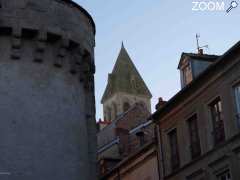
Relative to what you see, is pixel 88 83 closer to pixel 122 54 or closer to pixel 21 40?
pixel 21 40

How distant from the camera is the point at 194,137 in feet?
70.1

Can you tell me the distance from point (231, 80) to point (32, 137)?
7.27 meters

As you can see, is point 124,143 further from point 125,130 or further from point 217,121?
point 217,121

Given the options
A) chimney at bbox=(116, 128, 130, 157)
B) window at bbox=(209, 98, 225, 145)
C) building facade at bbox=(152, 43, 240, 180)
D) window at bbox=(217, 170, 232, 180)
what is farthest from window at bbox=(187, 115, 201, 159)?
chimney at bbox=(116, 128, 130, 157)

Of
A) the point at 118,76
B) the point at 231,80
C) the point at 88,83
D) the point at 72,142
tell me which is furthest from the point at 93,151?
the point at 118,76

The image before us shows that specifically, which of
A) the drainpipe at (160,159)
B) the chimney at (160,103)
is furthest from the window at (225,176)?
the chimney at (160,103)

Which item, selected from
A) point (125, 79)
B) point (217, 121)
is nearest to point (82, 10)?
point (217, 121)

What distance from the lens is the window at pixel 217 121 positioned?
19.4 meters

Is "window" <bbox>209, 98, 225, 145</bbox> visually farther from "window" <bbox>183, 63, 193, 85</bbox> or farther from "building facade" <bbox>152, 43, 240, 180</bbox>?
"window" <bbox>183, 63, 193, 85</bbox>

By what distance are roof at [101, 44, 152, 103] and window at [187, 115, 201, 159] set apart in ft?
223

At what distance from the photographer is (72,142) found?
17375 mm

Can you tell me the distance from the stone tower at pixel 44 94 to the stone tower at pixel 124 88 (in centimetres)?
7003

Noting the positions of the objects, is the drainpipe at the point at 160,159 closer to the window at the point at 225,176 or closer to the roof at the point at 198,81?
the roof at the point at 198,81

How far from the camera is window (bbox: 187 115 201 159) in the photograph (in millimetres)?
20891
